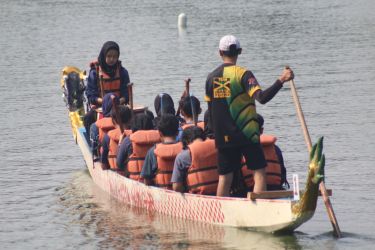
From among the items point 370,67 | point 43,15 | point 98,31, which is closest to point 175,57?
point 370,67

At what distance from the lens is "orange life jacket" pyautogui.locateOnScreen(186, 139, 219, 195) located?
1535 centimetres

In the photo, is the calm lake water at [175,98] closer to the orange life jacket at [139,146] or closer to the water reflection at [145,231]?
the water reflection at [145,231]

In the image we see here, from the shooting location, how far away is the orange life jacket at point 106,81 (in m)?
20.4

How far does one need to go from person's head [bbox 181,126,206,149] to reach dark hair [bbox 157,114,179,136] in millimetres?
357

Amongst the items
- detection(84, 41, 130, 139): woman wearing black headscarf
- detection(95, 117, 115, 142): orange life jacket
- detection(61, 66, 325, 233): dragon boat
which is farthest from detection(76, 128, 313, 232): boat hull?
detection(84, 41, 130, 139): woman wearing black headscarf

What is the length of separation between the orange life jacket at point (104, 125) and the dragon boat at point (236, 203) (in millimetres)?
524

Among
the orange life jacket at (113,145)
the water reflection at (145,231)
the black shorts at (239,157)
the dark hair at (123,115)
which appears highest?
the dark hair at (123,115)

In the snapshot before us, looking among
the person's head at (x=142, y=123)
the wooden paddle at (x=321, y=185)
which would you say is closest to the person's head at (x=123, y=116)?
the person's head at (x=142, y=123)

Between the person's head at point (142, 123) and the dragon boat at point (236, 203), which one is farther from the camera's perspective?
the person's head at point (142, 123)

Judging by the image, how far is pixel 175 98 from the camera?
28.5m

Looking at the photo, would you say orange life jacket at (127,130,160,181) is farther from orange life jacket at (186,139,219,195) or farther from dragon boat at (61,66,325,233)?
orange life jacket at (186,139,219,195)

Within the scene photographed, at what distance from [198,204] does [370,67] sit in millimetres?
17845

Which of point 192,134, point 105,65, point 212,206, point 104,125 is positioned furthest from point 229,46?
point 105,65

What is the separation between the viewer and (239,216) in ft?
49.2
